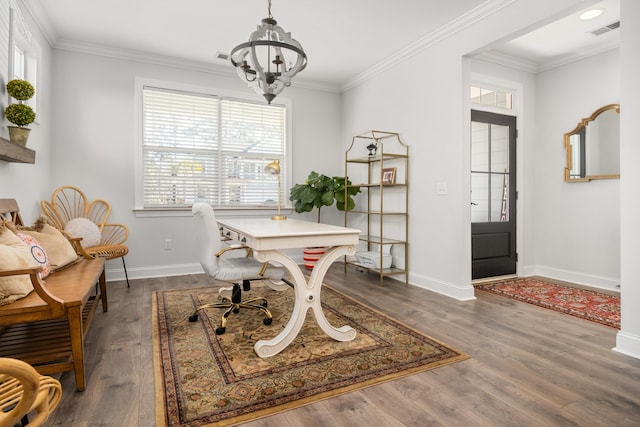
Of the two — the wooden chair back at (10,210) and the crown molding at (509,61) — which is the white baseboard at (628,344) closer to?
the crown molding at (509,61)

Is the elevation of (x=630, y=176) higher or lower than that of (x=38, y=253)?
higher

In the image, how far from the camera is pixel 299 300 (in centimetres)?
223

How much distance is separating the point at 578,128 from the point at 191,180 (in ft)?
15.5

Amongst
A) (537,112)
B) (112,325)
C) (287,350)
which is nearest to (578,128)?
(537,112)

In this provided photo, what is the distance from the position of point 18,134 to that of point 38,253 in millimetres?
1108

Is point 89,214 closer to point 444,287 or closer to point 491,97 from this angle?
point 444,287

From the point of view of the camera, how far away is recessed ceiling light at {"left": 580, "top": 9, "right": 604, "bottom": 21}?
321cm

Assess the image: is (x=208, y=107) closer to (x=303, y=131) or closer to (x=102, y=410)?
(x=303, y=131)

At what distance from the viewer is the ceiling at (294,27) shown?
10.5 ft

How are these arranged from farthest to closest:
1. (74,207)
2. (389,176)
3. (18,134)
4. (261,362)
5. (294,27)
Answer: (389,176), (74,207), (294,27), (18,134), (261,362)

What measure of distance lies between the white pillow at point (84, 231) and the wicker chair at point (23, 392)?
2.71 meters

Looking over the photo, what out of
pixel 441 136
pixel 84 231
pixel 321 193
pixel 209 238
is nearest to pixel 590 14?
pixel 441 136

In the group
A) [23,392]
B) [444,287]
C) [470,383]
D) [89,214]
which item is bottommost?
[470,383]

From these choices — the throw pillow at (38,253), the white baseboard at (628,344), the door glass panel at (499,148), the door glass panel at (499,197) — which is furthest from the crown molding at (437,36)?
the throw pillow at (38,253)
